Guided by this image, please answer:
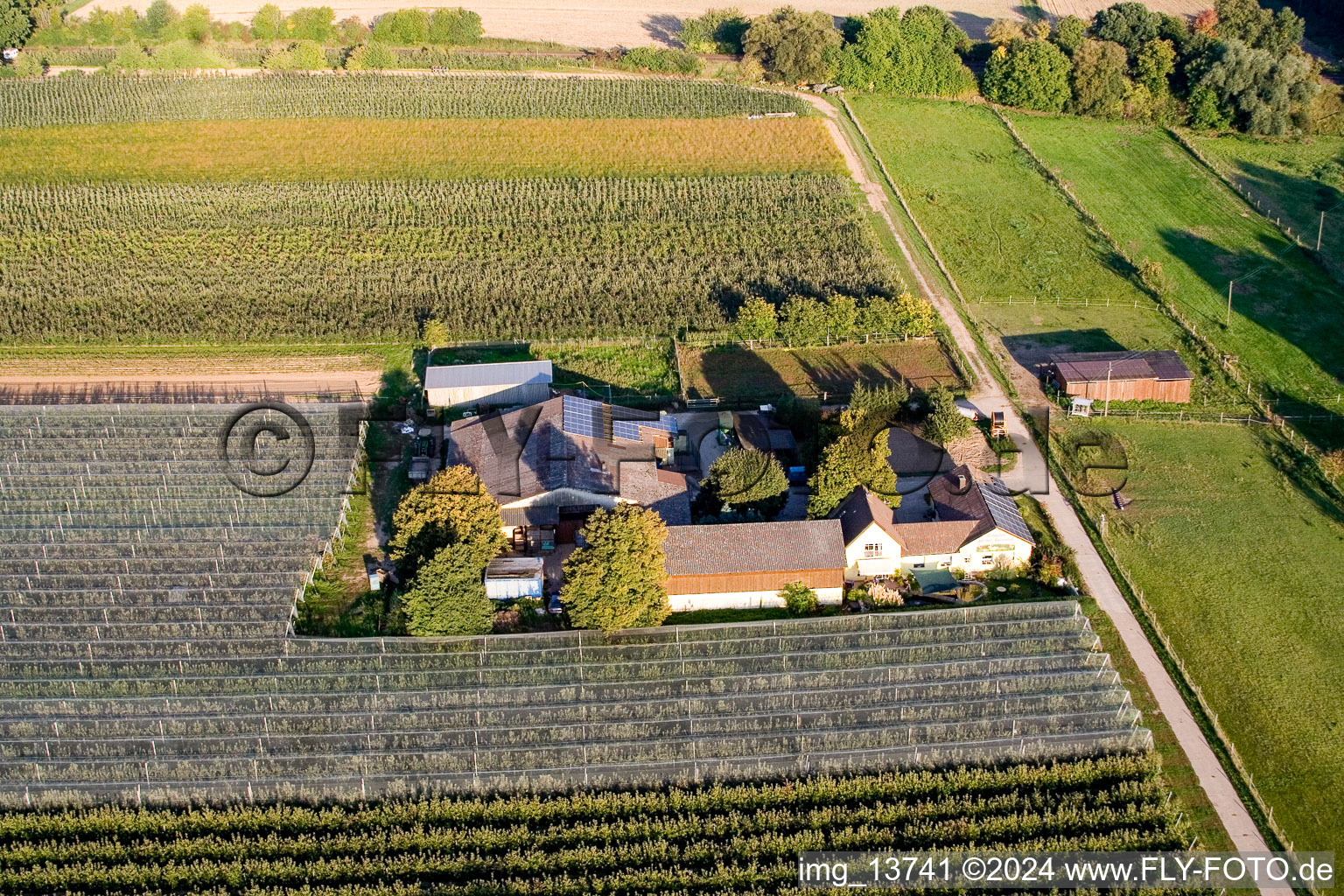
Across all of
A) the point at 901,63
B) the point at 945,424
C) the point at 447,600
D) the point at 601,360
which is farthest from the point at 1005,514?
the point at 901,63

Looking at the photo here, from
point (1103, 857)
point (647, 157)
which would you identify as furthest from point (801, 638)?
Answer: point (647, 157)

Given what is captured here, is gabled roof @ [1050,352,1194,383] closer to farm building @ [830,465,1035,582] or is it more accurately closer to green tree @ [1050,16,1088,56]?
farm building @ [830,465,1035,582]

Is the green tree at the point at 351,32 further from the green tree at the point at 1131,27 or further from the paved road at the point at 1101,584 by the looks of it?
the green tree at the point at 1131,27

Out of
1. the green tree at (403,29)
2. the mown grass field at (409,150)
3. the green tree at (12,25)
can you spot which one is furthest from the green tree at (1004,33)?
the green tree at (12,25)

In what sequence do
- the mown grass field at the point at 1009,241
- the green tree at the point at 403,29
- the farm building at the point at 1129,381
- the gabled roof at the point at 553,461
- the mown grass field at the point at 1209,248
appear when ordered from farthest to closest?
the green tree at the point at 403,29 → the mown grass field at the point at 1009,241 → the mown grass field at the point at 1209,248 → the farm building at the point at 1129,381 → the gabled roof at the point at 553,461

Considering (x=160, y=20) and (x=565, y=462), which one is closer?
(x=565, y=462)

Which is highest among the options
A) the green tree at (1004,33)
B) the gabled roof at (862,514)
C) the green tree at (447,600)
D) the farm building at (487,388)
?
the green tree at (1004,33)

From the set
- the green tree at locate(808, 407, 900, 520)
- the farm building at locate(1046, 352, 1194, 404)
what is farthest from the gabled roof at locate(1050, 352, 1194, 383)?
the green tree at locate(808, 407, 900, 520)

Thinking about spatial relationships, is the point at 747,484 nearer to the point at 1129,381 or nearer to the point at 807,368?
the point at 807,368
